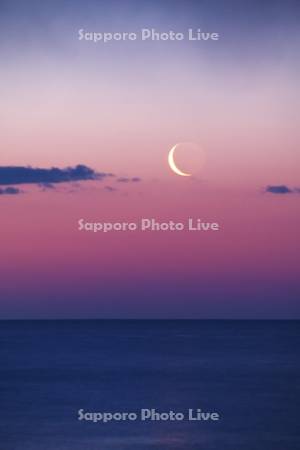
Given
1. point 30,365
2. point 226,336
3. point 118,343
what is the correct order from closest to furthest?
point 30,365
point 118,343
point 226,336

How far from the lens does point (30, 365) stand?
91.5 ft

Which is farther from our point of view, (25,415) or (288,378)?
(288,378)

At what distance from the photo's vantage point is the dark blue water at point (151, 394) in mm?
11867

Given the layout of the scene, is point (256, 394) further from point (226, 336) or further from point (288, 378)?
point (226, 336)

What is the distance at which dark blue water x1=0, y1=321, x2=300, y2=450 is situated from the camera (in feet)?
38.9

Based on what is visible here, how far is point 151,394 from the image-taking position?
19.4 m

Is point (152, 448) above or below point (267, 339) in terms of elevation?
below

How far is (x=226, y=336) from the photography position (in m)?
48.1

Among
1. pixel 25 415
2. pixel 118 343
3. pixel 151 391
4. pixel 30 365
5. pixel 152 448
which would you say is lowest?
pixel 152 448

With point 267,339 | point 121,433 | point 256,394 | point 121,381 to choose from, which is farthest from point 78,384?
point 267,339

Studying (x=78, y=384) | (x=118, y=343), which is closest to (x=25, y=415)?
(x=78, y=384)

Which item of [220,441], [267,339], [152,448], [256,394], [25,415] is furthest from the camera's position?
[267,339]

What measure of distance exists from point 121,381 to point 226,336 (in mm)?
26378

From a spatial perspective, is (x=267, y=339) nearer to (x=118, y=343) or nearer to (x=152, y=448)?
(x=118, y=343)
